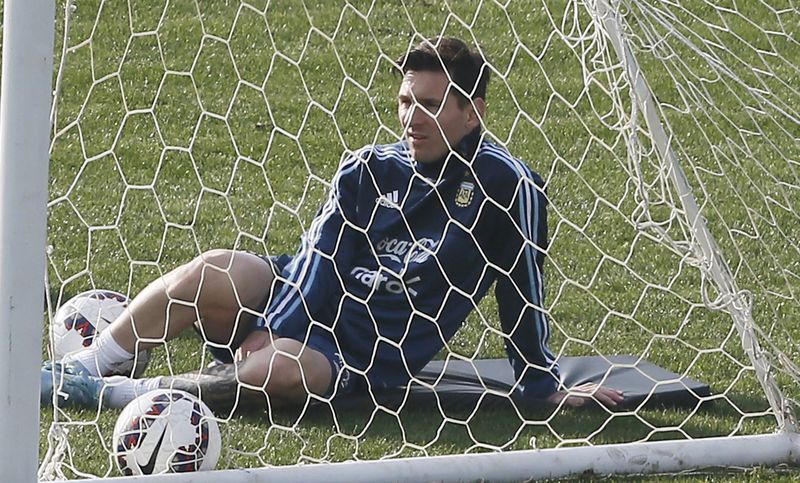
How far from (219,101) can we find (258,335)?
2.85m

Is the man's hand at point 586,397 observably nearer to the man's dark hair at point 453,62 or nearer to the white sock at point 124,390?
the man's dark hair at point 453,62

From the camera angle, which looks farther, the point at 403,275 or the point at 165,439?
the point at 403,275

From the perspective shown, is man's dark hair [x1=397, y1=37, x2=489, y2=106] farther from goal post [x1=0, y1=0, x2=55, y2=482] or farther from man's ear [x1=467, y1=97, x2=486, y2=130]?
goal post [x1=0, y1=0, x2=55, y2=482]

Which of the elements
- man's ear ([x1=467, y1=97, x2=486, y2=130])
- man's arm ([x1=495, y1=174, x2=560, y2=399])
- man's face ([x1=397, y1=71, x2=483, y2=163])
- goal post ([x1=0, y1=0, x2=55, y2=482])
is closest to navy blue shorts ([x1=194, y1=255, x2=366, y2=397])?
man's arm ([x1=495, y1=174, x2=560, y2=399])

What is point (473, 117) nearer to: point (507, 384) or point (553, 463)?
point (507, 384)

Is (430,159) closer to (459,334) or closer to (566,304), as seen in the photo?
(459,334)

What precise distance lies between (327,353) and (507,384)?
0.50 m

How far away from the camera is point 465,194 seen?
12.0 ft

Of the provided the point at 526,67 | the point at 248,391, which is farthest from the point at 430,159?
the point at 526,67

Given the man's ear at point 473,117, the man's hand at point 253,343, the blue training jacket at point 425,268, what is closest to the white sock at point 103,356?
the man's hand at point 253,343

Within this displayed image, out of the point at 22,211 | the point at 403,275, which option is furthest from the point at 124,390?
the point at 22,211

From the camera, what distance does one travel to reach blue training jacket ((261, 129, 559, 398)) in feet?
11.8

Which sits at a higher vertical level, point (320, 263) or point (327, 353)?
point (320, 263)

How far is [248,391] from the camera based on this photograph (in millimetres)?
3451
